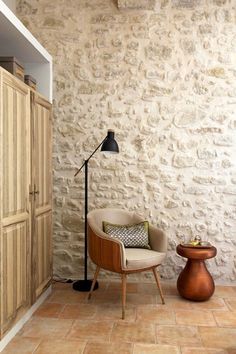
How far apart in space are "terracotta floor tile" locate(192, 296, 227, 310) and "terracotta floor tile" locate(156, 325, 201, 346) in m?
0.48

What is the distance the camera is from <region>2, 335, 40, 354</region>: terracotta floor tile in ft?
7.97

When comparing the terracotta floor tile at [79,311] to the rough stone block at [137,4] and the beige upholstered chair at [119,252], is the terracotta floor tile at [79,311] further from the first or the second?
the rough stone block at [137,4]

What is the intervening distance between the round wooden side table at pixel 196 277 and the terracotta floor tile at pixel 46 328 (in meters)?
1.18

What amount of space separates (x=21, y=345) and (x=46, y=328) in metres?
0.31

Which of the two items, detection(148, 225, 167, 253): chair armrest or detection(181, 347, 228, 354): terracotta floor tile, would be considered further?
detection(148, 225, 167, 253): chair armrest

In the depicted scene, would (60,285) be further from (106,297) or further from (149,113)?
(149,113)

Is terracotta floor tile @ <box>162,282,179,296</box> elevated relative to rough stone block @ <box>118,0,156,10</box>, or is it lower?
lower

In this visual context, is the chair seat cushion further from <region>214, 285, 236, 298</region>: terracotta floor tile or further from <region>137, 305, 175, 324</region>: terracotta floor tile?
<region>214, 285, 236, 298</region>: terracotta floor tile

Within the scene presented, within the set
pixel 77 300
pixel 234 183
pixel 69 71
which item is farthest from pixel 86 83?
pixel 77 300

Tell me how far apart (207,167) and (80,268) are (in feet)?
6.10

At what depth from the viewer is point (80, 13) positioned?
4047 millimetres

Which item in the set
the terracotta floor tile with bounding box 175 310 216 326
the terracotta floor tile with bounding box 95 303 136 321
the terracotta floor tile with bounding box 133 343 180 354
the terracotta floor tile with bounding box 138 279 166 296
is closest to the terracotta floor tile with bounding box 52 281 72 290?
the terracotta floor tile with bounding box 95 303 136 321

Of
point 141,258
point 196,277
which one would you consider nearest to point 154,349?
point 141,258

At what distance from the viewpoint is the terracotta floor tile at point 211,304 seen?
3286mm
